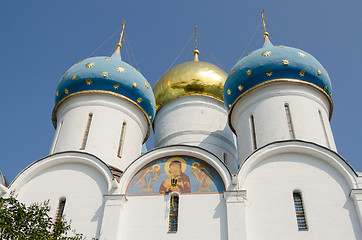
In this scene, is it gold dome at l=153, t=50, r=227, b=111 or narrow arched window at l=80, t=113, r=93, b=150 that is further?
gold dome at l=153, t=50, r=227, b=111

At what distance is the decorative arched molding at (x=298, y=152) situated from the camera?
7.51 meters

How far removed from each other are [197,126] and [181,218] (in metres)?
4.88

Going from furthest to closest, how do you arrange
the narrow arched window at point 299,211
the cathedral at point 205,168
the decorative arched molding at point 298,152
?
the decorative arched molding at point 298,152, the cathedral at point 205,168, the narrow arched window at point 299,211

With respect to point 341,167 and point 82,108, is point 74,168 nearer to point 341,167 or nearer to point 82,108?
point 82,108

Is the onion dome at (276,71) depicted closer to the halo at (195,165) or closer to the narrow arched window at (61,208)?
the halo at (195,165)

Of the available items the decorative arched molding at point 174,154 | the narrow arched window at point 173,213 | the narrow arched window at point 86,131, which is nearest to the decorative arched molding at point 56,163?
the decorative arched molding at point 174,154

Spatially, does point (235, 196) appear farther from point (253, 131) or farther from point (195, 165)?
point (253, 131)

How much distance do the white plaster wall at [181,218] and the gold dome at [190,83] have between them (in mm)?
5539

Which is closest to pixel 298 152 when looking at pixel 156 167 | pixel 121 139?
pixel 156 167

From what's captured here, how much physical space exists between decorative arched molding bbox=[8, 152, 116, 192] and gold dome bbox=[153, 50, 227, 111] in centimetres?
494

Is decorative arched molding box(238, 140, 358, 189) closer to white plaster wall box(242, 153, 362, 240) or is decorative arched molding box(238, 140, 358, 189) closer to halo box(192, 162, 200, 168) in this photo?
white plaster wall box(242, 153, 362, 240)

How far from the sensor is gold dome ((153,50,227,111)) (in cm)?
1254

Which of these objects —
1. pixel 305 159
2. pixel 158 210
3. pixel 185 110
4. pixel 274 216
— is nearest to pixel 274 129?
pixel 305 159

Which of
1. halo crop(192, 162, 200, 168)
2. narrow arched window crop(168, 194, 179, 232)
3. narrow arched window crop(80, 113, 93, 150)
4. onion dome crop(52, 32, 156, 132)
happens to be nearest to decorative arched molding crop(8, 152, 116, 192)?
narrow arched window crop(80, 113, 93, 150)
